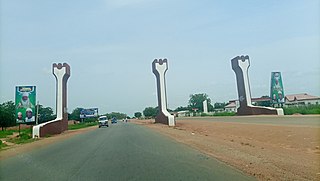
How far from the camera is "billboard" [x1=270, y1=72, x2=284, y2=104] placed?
2136 inches

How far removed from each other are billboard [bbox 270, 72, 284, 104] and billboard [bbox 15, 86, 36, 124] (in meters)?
36.8

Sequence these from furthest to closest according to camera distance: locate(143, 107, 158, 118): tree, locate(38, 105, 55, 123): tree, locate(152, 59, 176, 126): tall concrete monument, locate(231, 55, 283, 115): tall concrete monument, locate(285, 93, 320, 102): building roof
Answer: locate(143, 107, 158, 118): tree, locate(38, 105, 55, 123): tree, locate(285, 93, 320, 102): building roof, locate(231, 55, 283, 115): tall concrete monument, locate(152, 59, 176, 126): tall concrete monument

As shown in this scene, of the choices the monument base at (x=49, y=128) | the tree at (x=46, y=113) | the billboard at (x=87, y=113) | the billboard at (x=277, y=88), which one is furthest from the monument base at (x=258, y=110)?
the tree at (x=46, y=113)

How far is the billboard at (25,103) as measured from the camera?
37.6 m

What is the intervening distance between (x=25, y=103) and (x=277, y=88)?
127ft

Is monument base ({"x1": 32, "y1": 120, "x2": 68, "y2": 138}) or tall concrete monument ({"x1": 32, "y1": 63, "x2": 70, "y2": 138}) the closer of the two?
monument base ({"x1": 32, "y1": 120, "x2": 68, "y2": 138})

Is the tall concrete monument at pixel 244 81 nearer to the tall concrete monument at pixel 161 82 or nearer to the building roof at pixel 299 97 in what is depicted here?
the tall concrete monument at pixel 161 82

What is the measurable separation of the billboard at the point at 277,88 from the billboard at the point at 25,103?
36832 millimetres

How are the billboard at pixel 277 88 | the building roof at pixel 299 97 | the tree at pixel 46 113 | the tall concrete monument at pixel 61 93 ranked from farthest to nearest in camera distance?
Result: 1. the tree at pixel 46 113
2. the building roof at pixel 299 97
3. the billboard at pixel 277 88
4. the tall concrete monument at pixel 61 93

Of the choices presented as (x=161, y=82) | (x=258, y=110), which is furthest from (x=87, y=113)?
(x=258, y=110)

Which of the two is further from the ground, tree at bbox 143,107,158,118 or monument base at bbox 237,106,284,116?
tree at bbox 143,107,158,118

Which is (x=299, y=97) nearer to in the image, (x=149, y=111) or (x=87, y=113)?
(x=87, y=113)

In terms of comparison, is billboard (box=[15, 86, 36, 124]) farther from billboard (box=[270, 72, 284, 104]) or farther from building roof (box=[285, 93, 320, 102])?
building roof (box=[285, 93, 320, 102])

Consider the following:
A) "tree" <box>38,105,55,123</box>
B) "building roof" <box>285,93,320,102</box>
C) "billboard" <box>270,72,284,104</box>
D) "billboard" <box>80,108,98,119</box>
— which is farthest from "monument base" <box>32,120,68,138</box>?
"building roof" <box>285,93,320,102</box>
